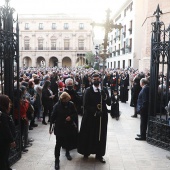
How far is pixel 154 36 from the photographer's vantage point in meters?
6.33

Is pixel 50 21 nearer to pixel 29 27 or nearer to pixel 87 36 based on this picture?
pixel 29 27

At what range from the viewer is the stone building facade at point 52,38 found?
5956 cm

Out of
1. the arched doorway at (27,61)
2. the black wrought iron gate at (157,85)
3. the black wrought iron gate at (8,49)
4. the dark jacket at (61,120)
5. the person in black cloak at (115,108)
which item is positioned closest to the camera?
the black wrought iron gate at (8,49)

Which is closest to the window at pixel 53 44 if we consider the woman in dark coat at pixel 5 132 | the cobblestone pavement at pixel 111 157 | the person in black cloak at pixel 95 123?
the cobblestone pavement at pixel 111 157

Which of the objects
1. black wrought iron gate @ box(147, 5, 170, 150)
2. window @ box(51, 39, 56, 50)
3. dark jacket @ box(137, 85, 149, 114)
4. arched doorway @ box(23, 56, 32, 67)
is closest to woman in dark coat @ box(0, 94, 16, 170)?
black wrought iron gate @ box(147, 5, 170, 150)

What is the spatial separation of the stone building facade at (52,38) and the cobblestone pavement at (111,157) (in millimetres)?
53156

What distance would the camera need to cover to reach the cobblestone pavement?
5145mm

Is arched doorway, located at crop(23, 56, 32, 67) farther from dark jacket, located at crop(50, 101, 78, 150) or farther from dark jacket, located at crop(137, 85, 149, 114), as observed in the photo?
dark jacket, located at crop(50, 101, 78, 150)

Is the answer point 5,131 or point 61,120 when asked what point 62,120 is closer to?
point 61,120

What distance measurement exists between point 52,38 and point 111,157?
188 ft

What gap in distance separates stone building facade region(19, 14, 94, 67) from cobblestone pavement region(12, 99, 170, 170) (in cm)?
5316

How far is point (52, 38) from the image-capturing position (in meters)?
60.8

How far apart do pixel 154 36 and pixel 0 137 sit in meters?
4.48

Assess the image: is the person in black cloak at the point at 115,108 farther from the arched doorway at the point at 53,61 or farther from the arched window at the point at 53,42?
the arched doorway at the point at 53,61
